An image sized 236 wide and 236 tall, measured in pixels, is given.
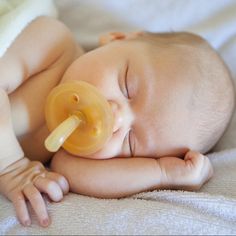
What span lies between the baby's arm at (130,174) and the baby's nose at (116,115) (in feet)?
0.26

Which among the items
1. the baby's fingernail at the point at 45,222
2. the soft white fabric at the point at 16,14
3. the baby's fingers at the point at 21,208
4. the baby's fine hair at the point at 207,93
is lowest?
the baby's fingernail at the point at 45,222

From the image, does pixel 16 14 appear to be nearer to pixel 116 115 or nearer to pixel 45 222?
pixel 116 115

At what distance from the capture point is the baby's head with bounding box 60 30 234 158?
1079 mm

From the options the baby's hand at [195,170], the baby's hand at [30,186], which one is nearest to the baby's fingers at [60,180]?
the baby's hand at [30,186]

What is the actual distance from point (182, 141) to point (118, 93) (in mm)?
186

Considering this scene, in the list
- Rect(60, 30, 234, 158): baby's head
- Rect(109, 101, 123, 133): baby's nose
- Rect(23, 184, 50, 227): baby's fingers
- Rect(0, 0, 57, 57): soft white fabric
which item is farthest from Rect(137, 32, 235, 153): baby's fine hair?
Rect(23, 184, 50, 227): baby's fingers

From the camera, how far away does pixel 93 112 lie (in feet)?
3.31

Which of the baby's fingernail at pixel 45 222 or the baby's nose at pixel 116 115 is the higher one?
the baby's nose at pixel 116 115

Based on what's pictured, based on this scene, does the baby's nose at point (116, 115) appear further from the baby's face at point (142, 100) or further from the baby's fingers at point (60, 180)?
the baby's fingers at point (60, 180)

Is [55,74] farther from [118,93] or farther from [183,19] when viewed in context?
[183,19]

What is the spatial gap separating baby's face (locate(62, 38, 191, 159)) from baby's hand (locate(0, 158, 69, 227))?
116 millimetres

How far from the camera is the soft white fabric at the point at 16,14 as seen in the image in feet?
3.66

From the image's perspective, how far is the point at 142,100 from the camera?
1081 millimetres

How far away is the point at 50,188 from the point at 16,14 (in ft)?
1.47
